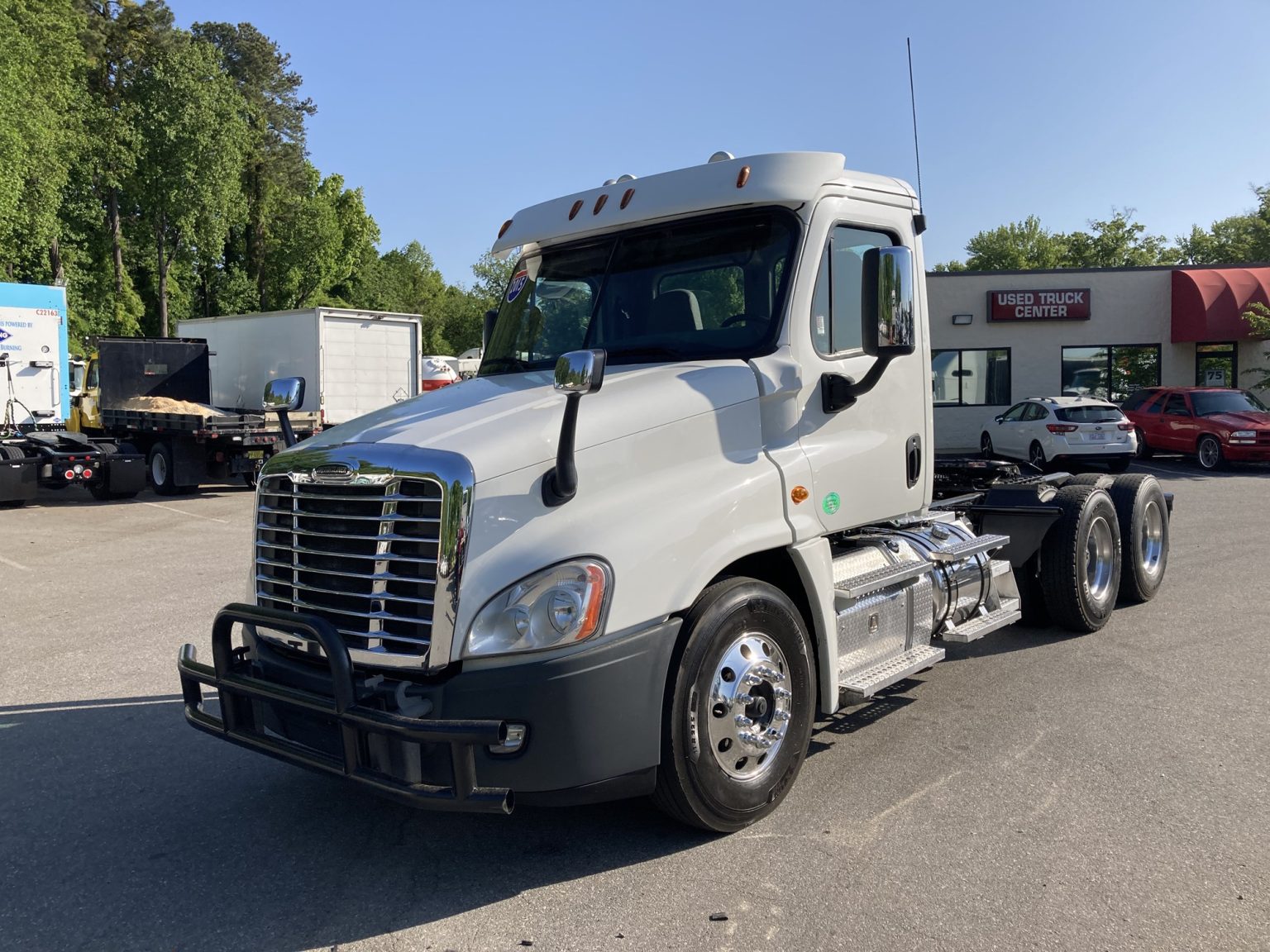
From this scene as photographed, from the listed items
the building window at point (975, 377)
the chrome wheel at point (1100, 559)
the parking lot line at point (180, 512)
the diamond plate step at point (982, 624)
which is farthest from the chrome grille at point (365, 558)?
the building window at point (975, 377)

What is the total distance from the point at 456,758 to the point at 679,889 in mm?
984

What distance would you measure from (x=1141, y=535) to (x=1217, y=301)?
76.1 ft

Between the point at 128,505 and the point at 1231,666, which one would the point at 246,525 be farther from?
the point at 1231,666

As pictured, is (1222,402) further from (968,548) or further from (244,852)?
(244,852)

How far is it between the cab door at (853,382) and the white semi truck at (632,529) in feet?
0.05

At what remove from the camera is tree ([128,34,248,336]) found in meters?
43.2

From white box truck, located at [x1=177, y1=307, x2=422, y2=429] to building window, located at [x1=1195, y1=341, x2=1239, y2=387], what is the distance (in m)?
21.8

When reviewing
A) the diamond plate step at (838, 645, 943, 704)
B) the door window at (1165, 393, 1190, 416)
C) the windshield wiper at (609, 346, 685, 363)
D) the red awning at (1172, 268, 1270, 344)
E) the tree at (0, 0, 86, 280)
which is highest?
the tree at (0, 0, 86, 280)

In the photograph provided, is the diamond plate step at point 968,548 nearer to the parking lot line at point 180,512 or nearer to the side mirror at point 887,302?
the side mirror at point 887,302

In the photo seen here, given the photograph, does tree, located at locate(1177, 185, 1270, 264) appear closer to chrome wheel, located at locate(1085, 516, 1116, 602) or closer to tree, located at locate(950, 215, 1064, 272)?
tree, located at locate(950, 215, 1064, 272)

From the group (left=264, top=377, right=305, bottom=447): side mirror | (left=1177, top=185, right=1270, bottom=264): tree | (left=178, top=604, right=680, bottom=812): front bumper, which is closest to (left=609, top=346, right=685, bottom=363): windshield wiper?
(left=178, top=604, right=680, bottom=812): front bumper

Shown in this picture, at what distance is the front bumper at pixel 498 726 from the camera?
10.6ft

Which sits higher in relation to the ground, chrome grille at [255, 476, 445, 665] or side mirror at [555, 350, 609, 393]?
side mirror at [555, 350, 609, 393]

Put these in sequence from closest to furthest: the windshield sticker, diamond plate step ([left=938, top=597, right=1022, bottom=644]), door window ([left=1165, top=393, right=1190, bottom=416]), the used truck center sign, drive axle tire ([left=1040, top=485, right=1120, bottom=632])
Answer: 1. the windshield sticker
2. diamond plate step ([left=938, top=597, right=1022, bottom=644])
3. drive axle tire ([left=1040, top=485, right=1120, bottom=632])
4. door window ([left=1165, top=393, right=1190, bottom=416])
5. the used truck center sign
